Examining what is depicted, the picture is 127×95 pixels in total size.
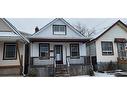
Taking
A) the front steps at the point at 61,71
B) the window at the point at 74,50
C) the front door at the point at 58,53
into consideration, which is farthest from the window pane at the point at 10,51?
the window at the point at 74,50

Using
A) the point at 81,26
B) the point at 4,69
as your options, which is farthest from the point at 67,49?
the point at 81,26

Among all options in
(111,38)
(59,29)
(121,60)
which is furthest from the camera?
(111,38)

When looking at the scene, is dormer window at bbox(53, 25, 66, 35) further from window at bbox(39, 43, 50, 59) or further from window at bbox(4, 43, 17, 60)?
window at bbox(4, 43, 17, 60)

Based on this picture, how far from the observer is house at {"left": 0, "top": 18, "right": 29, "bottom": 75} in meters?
11.1

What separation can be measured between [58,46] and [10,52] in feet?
12.1

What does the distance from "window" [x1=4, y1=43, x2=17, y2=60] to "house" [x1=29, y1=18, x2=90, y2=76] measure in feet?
4.04

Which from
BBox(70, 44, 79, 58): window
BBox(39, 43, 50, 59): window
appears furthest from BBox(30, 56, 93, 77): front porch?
BBox(70, 44, 79, 58): window

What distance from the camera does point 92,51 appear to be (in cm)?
1502

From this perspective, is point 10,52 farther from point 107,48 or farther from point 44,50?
point 107,48

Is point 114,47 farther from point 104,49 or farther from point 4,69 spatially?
point 4,69

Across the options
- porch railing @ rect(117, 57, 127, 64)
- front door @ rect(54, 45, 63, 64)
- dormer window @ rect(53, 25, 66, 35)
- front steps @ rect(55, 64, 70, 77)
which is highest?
dormer window @ rect(53, 25, 66, 35)

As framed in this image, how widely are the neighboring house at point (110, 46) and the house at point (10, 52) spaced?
6.01m

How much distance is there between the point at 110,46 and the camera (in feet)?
46.4

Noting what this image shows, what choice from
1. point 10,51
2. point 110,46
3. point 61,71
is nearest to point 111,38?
point 110,46
